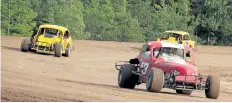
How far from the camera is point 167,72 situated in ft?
64.4

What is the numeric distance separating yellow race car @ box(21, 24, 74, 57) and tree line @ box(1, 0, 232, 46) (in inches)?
1315

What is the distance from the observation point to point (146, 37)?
77.4 metres

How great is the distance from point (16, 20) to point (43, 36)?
120ft

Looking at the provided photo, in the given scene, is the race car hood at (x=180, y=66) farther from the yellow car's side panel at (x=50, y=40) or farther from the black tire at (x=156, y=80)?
the yellow car's side panel at (x=50, y=40)

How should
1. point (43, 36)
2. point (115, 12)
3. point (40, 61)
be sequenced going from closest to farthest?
1. point (40, 61)
2. point (43, 36)
3. point (115, 12)

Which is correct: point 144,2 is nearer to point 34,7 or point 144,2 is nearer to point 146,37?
point 146,37

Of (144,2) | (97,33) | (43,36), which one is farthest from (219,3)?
(43,36)

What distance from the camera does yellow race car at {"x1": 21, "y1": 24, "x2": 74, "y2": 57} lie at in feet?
118

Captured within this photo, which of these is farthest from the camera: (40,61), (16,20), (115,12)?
(115,12)

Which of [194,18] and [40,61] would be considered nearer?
[40,61]

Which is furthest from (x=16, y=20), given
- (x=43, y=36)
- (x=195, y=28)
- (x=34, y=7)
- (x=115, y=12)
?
(x=43, y=36)

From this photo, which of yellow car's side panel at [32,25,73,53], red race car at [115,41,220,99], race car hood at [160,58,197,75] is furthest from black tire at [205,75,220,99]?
yellow car's side panel at [32,25,73,53]

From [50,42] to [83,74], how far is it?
7078 mm

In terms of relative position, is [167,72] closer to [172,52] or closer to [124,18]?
[172,52]
